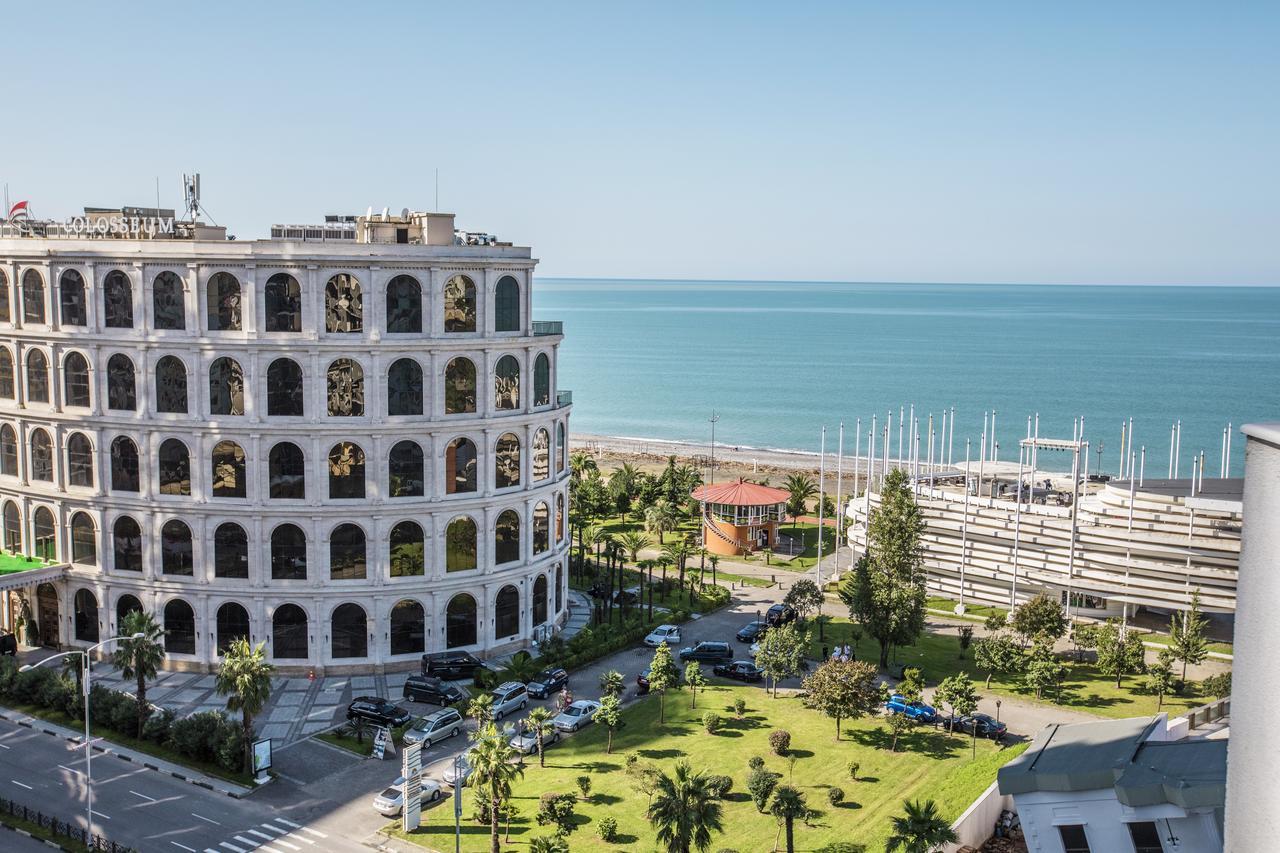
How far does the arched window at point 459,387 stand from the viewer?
224ft

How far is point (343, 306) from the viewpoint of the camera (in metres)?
65.7

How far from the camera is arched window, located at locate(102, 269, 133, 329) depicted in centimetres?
6738

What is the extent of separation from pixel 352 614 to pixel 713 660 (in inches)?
901

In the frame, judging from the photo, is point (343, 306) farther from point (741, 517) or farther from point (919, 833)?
point (741, 517)

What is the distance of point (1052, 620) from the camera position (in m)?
72.6

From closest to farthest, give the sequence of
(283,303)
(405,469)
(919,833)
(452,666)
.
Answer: (919,833)
(283,303)
(452,666)
(405,469)

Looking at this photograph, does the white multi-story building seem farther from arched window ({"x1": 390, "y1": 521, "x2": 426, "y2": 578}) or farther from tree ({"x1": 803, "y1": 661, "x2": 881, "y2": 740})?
tree ({"x1": 803, "y1": 661, "x2": 881, "y2": 740})

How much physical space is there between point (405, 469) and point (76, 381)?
21.6 m

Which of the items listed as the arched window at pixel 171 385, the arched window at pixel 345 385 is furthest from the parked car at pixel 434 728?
the arched window at pixel 171 385

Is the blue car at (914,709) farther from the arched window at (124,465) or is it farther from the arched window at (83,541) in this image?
the arched window at (83,541)

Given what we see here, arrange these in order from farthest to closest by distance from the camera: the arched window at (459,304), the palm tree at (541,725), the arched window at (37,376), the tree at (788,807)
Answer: the arched window at (37,376) < the arched window at (459,304) < the palm tree at (541,725) < the tree at (788,807)

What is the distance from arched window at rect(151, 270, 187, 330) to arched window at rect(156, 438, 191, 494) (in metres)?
7.07

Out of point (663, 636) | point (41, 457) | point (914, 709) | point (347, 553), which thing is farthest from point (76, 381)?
point (914, 709)

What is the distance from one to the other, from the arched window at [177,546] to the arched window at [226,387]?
7.80 m
